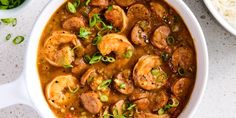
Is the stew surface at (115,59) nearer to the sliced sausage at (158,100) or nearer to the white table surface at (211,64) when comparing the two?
the sliced sausage at (158,100)

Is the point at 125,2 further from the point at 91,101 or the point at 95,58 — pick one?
the point at 91,101

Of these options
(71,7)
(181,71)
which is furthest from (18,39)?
(181,71)

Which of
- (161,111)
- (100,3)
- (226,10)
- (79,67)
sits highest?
(100,3)

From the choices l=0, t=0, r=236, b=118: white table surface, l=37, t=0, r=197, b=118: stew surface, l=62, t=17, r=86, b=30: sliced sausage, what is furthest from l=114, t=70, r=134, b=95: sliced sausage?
l=0, t=0, r=236, b=118: white table surface

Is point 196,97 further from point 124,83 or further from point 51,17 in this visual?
point 51,17

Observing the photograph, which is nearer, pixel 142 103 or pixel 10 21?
pixel 142 103

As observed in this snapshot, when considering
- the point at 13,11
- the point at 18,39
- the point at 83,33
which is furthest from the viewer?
the point at 18,39

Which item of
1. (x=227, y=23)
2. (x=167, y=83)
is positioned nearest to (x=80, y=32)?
(x=167, y=83)

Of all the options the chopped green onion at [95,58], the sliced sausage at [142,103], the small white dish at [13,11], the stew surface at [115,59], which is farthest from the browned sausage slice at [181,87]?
the small white dish at [13,11]
